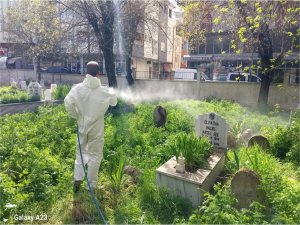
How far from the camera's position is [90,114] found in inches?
171

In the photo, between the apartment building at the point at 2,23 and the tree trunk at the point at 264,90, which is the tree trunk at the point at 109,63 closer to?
the tree trunk at the point at 264,90

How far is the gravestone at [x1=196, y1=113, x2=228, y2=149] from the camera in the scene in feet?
18.7

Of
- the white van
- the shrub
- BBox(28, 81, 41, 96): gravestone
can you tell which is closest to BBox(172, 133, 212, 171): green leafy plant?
the shrub

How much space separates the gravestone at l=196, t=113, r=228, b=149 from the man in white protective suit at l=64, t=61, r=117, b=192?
2282mm

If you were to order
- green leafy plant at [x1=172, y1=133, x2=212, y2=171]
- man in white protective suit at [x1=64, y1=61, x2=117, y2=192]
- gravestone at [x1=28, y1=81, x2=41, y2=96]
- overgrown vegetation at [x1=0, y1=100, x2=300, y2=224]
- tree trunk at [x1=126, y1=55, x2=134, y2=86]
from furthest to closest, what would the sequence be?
1. tree trunk at [x1=126, y1=55, x2=134, y2=86]
2. gravestone at [x1=28, y1=81, x2=41, y2=96]
3. green leafy plant at [x1=172, y1=133, x2=212, y2=171]
4. man in white protective suit at [x1=64, y1=61, x2=117, y2=192]
5. overgrown vegetation at [x1=0, y1=100, x2=300, y2=224]

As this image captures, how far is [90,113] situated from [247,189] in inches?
101

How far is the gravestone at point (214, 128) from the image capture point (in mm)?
5703

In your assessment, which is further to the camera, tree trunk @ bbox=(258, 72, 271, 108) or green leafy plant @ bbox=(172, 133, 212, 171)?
tree trunk @ bbox=(258, 72, 271, 108)

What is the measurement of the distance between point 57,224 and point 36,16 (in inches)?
550

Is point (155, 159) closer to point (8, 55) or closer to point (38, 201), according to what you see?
point (38, 201)

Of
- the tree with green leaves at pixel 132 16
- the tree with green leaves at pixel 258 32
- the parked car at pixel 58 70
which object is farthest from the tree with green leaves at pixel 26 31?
the tree with green leaves at pixel 258 32

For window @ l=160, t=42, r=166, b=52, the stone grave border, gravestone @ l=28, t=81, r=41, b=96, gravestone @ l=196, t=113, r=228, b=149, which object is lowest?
the stone grave border

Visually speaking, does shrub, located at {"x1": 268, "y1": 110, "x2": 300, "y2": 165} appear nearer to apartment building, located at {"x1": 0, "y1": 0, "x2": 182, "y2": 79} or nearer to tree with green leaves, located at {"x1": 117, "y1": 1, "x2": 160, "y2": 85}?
tree with green leaves, located at {"x1": 117, "y1": 1, "x2": 160, "y2": 85}

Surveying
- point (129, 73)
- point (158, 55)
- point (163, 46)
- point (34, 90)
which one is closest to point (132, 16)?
point (34, 90)
